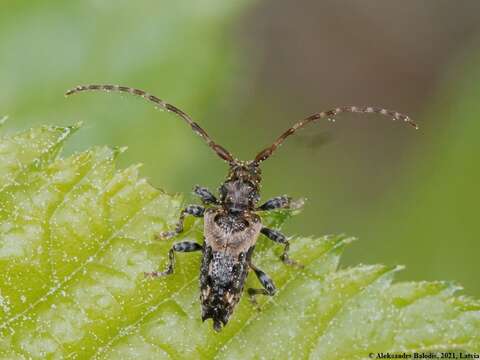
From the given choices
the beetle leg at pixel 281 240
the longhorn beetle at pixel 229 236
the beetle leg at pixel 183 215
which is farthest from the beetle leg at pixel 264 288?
the beetle leg at pixel 183 215

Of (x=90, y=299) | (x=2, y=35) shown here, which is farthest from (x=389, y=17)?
(x=90, y=299)

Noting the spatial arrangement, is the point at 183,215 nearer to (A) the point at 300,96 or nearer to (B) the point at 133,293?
(B) the point at 133,293

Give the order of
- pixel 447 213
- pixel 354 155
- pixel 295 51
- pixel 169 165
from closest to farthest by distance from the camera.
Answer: pixel 169 165
pixel 447 213
pixel 354 155
pixel 295 51

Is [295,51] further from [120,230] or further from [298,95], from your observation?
[120,230]

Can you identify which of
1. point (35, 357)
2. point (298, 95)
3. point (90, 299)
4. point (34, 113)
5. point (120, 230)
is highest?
point (298, 95)

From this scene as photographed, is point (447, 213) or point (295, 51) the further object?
point (295, 51)

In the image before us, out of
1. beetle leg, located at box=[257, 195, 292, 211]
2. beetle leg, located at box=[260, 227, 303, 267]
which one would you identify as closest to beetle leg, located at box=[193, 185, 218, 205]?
beetle leg, located at box=[257, 195, 292, 211]
